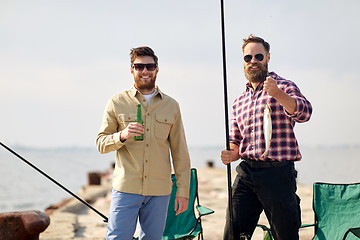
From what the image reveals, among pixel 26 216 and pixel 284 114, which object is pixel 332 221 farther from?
pixel 26 216

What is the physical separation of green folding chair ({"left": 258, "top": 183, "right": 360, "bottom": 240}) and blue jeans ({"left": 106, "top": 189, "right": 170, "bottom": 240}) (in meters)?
1.29

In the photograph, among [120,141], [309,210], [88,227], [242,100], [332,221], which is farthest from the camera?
[309,210]

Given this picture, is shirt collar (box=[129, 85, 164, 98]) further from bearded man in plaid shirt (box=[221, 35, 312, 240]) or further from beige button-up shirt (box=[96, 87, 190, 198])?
bearded man in plaid shirt (box=[221, 35, 312, 240])

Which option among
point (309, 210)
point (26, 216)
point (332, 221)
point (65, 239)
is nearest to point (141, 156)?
point (26, 216)

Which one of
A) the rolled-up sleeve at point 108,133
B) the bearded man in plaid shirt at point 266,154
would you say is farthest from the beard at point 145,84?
the bearded man in plaid shirt at point 266,154

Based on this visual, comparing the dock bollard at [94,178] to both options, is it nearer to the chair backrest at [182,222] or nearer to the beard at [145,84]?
the chair backrest at [182,222]

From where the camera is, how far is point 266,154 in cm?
340

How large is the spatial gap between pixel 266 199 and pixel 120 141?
1237 mm

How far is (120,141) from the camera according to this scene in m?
3.09

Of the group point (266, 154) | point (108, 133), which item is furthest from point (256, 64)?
point (108, 133)

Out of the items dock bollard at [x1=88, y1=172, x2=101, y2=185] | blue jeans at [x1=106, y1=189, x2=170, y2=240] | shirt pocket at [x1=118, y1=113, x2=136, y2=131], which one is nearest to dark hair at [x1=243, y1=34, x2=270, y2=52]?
shirt pocket at [x1=118, y1=113, x2=136, y2=131]

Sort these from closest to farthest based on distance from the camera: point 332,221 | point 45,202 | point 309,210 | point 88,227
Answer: point 332,221 → point 88,227 → point 309,210 → point 45,202

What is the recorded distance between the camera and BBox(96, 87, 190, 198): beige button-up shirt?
3.23 metres

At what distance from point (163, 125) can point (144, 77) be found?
1.28ft
